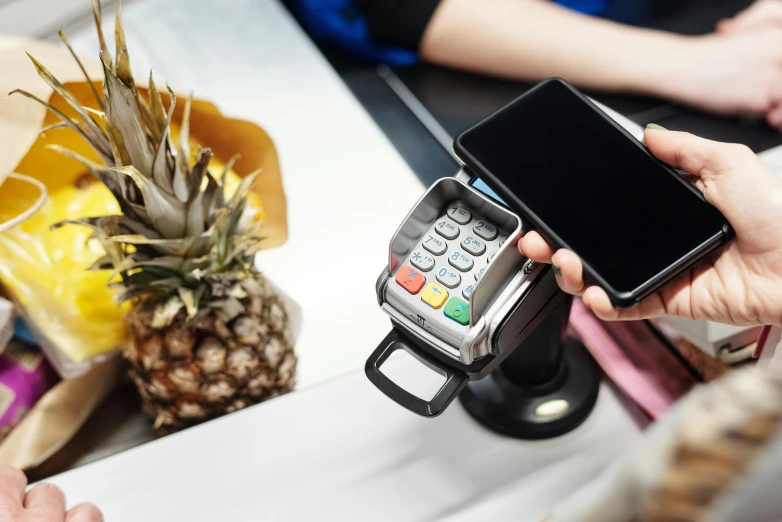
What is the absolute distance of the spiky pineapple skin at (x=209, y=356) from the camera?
2.20ft

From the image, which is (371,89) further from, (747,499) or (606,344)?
(747,499)

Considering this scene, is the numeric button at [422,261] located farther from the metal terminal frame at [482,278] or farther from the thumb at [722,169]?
the thumb at [722,169]

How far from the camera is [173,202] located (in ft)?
1.98

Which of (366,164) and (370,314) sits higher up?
(366,164)

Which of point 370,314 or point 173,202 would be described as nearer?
point 173,202

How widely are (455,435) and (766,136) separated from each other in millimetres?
660

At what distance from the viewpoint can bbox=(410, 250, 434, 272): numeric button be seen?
0.54 meters

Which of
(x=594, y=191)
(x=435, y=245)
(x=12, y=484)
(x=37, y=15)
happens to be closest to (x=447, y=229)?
(x=435, y=245)

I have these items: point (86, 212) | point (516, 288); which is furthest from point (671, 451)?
point (86, 212)

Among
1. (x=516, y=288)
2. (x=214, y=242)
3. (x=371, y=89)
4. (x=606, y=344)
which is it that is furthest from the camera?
(x=371, y=89)

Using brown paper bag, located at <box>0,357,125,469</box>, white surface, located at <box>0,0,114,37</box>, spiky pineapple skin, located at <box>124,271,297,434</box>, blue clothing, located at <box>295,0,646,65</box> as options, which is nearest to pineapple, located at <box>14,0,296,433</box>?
spiky pineapple skin, located at <box>124,271,297,434</box>

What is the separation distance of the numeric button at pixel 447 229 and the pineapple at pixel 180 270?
0.21 meters

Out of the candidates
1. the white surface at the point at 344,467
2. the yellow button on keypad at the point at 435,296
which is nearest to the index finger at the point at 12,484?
the white surface at the point at 344,467

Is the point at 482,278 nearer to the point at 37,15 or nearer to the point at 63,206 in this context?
the point at 63,206
